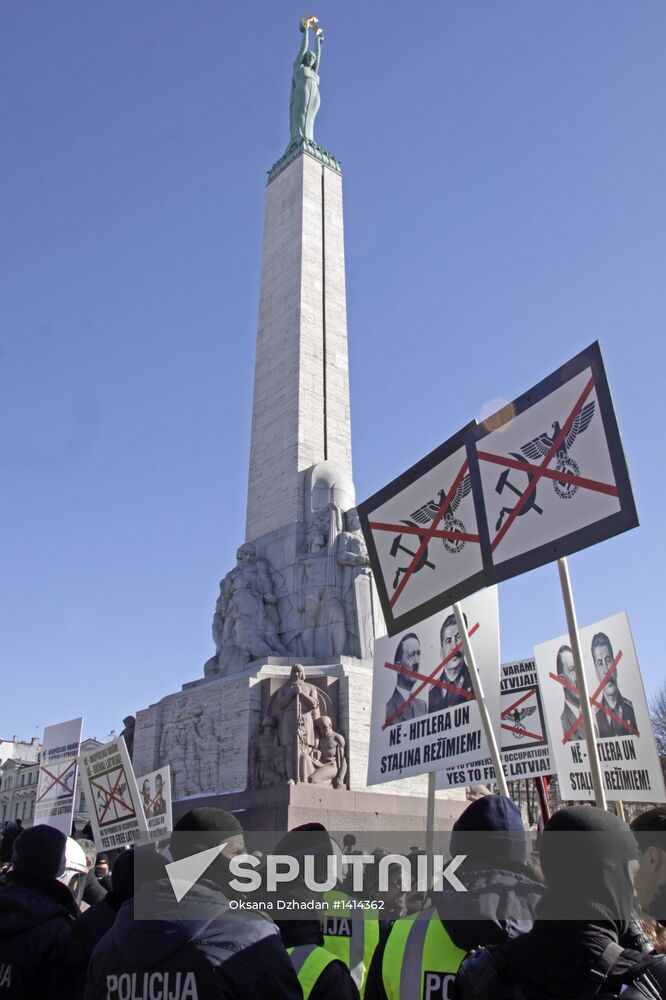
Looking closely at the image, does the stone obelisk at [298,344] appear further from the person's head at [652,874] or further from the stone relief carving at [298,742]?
the person's head at [652,874]

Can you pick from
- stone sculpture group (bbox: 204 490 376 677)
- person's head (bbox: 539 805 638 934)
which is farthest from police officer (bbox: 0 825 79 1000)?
stone sculpture group (bbox: 204 490 376 677)

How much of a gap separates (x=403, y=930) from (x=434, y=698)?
16.1ft

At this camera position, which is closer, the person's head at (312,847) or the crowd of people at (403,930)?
the crowd of people at (403,930)

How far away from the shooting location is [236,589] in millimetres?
17891

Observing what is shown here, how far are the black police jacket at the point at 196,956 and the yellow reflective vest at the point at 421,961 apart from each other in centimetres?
54

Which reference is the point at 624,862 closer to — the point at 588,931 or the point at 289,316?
the point at 588,931

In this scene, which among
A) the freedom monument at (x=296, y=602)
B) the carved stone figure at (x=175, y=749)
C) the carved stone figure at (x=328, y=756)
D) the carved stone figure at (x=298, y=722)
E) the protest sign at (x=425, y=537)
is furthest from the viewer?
the carved stone figure at (x=175, y=749)

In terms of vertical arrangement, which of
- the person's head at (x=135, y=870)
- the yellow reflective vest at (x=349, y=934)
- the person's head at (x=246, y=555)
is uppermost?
the person's head at (x=246, y=555)

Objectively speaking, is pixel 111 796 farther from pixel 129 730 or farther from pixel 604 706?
pixel 129 730

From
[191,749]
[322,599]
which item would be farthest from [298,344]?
[191,749]

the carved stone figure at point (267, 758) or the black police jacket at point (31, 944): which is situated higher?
the carved stone figure at point (267, 758)

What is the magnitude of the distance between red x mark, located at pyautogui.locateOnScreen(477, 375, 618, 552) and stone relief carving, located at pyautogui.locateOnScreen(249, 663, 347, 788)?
9820mm

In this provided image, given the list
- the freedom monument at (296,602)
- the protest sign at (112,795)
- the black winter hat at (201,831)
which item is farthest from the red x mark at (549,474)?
the freedom monument at (296,602)

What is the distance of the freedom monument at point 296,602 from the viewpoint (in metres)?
14.5
